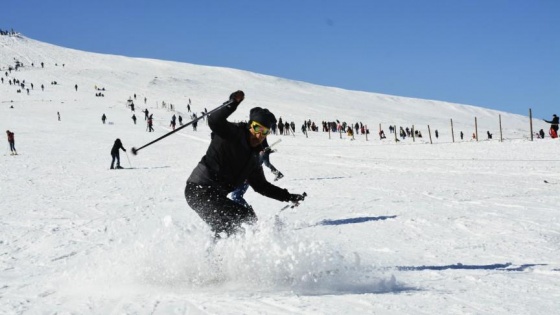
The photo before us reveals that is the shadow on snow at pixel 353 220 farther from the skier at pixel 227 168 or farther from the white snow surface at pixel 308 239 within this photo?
the skier at pixel 227 168

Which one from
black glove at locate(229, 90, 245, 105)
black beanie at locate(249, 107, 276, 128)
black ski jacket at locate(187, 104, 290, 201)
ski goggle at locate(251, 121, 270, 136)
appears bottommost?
black ski jacket at locate(187, 104, 290, 201)

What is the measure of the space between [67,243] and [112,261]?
8.08 feet

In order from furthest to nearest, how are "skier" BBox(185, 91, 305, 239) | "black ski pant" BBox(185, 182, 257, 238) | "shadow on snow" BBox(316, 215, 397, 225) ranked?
1. "shadow on snow" BBox(316, 215, 397, 225)
2. "black ski pant" BBox(185, 182, 257, 238)
3. "skier" BBox(185, 91, 305, 239)

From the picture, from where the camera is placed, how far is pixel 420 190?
1183 cm

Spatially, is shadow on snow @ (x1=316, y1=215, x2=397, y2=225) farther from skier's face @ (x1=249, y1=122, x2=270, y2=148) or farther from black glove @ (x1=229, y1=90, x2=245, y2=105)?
black glove @ (x1=229, y1=90, x2=245, y2=105)

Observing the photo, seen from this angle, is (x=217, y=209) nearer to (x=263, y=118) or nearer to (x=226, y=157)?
(x=226, y=157)

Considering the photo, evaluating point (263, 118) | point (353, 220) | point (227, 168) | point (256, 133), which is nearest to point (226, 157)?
point (227, 168)

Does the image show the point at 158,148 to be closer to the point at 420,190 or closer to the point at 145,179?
the point at 145,179

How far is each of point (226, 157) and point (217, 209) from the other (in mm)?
424

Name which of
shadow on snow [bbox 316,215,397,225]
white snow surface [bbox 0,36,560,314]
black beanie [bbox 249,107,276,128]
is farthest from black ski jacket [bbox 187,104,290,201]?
shadow on snow [bbox 316,215,397,225]

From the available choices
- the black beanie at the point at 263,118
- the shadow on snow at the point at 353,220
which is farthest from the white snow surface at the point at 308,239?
the black beanie at the point at 263,118

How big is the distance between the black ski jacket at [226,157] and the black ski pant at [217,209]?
0.16 feet

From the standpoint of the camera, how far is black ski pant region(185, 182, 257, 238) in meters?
4.48

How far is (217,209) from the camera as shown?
4500 millimetres
